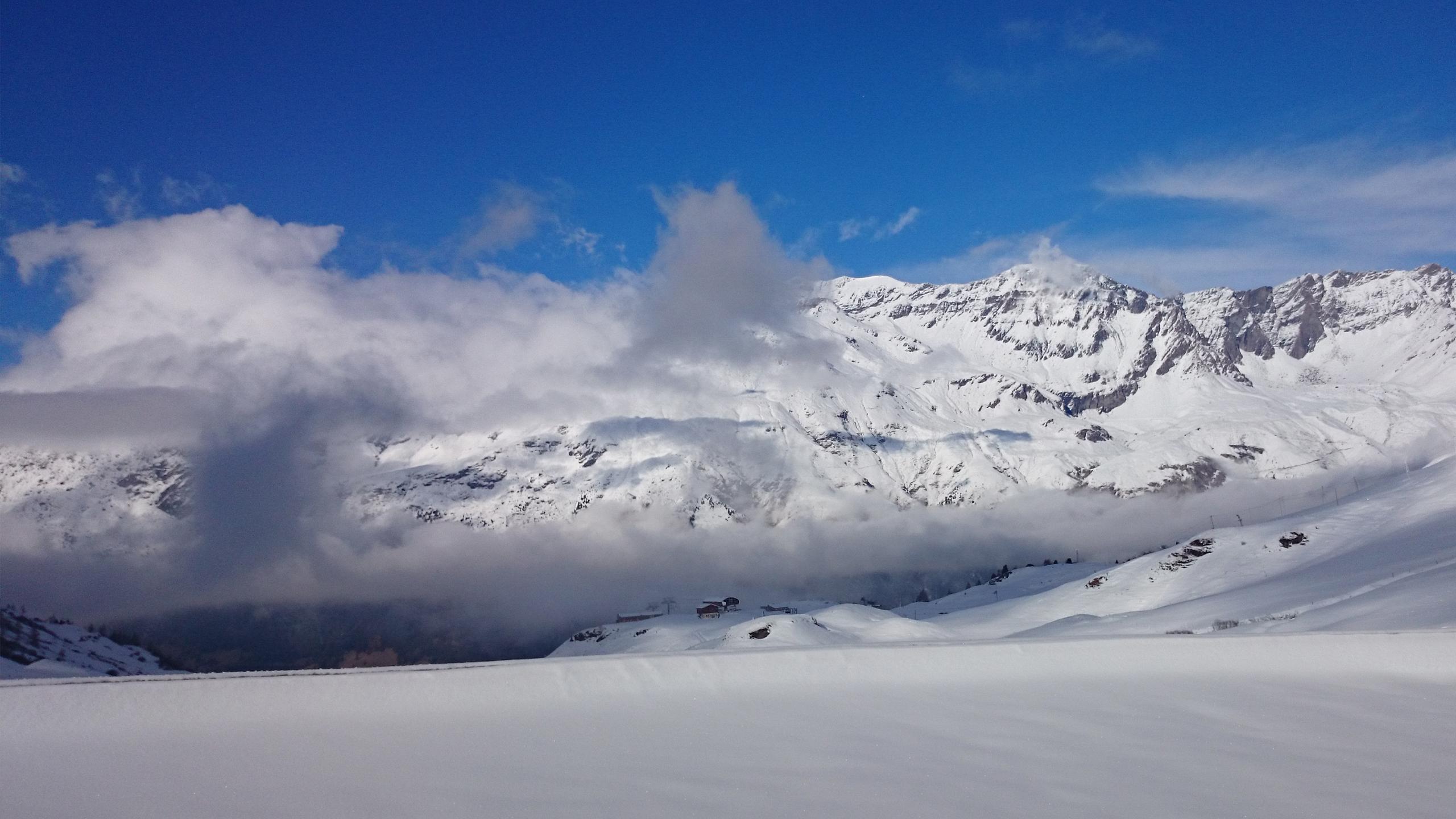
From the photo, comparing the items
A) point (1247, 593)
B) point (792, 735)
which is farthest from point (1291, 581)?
point (792, 735)

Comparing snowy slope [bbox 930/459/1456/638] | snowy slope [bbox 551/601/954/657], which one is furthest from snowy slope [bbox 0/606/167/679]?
snowy slope [bbox 930/459/1456/638]

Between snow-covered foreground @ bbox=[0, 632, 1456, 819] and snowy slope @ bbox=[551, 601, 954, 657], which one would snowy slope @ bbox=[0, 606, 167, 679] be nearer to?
snowy slope @ bbox=[551, 601, 954, 657]

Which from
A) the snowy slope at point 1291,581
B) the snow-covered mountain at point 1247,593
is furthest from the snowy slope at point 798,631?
the snowy slope at point 1291,581

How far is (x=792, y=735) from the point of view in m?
16.1

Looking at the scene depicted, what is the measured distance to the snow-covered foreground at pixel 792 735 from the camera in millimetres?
12469

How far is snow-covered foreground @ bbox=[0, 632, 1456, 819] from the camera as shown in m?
12.5

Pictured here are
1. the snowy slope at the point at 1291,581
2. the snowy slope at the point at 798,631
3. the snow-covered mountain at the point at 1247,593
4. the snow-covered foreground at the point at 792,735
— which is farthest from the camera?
the snowy slope at the point at 798,631

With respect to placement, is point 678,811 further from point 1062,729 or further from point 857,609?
point 857,609

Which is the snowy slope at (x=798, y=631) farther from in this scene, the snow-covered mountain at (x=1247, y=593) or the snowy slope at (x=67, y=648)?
the snowy slope at (x=67, y=648)

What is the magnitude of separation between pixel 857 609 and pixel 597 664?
71.1 m

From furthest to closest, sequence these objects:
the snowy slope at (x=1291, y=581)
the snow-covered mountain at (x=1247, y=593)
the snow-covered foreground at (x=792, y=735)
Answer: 1. the snow-covered mountain at (x=1247, y=593)
2. the snowy slope at (x=1291, y=581)
3. the snow-covered foreground at (x=792, y=735)

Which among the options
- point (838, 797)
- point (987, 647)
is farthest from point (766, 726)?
point (987, 647)

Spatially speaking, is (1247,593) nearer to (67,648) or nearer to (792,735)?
(792,735)

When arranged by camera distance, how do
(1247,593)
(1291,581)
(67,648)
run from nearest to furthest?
(1247,593) → (1291,581) → (67,648)
